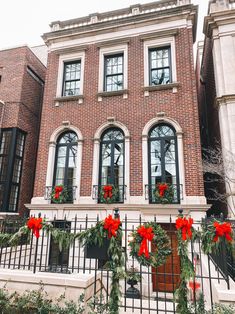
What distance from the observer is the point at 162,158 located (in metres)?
9.52

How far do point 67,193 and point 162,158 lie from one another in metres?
4.41

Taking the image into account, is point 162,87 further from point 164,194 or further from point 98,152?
point 164,194

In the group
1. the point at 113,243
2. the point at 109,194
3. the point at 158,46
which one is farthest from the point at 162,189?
the point at 158,46

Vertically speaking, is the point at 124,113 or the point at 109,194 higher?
the point at 124,113

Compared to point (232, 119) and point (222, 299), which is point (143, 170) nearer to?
point (232, 119)

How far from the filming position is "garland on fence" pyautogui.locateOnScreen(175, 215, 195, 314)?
143 inches

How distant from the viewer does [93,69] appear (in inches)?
445

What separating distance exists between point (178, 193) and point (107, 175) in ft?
10.3

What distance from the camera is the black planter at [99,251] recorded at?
13.9ft

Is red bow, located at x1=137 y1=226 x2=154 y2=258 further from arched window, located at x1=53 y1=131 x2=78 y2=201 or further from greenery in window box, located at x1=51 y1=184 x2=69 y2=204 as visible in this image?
arched window, located at x1=53 y1=131 x2=78 y2=201

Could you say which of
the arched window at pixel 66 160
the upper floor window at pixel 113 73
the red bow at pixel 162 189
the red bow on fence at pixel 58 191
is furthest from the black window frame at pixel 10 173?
the red bow at pixel 162 189

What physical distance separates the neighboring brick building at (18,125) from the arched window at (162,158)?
6.58 m

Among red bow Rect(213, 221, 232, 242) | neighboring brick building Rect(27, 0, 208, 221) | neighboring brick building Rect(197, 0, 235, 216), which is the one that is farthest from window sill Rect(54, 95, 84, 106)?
red bow Rect(213, 221, 232, 242)

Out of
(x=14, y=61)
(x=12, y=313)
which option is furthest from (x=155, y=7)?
(x=12, y=313)
